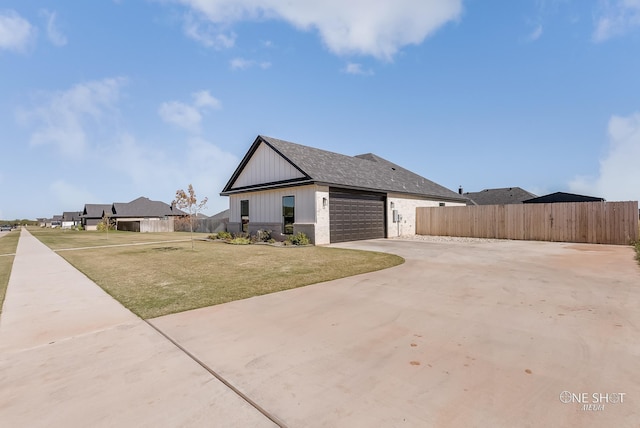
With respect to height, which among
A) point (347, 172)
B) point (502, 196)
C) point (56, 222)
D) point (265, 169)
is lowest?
point (56, 222)

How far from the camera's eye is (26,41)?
1141 cm

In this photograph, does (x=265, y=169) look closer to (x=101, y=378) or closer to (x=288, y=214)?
(x=288, y=214)

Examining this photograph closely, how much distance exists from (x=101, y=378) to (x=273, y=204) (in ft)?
52.2

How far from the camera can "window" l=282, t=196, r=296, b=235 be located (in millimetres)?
17172

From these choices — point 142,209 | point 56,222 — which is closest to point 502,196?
point 142,209

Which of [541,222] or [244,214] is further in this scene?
[244,214]

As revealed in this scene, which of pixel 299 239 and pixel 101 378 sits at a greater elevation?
pixel 299 239

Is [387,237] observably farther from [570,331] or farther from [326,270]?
[570,331]

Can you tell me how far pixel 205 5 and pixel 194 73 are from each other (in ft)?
14.7

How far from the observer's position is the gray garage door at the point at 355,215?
16641 millimetres

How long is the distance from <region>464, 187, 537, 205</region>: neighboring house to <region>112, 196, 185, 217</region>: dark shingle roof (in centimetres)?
5533

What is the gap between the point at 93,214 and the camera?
6025 centimetres

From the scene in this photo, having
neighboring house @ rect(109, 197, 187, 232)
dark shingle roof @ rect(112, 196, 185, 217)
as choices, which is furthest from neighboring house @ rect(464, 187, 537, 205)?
dark shingle roof @ rect(112, 196, 185, 217)

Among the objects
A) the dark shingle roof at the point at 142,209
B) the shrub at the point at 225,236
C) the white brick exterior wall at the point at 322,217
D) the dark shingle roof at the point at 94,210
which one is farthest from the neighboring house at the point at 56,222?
the white brick exterior wall at the point at 322,217
